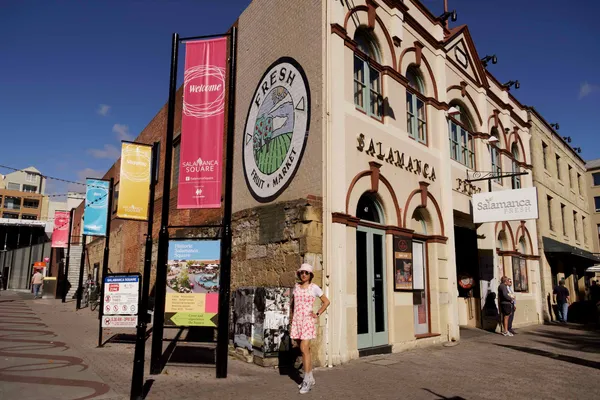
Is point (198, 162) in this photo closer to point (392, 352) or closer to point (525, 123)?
Answer: point (392, 352)

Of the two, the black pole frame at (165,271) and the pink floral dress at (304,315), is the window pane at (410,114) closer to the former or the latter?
the black pole frame at (165,271)

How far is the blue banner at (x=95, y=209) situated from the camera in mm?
18516

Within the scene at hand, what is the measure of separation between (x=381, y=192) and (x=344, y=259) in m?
2.33

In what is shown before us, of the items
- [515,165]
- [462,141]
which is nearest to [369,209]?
[462,141]

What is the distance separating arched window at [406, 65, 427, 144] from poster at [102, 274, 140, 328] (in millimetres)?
7761

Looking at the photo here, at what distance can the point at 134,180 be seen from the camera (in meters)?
15.1

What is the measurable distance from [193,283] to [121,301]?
195 centimetres

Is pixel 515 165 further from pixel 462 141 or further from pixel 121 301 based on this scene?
pixel 121 301

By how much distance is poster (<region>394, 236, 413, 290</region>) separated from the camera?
34.3 ft

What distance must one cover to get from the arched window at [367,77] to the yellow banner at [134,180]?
26.1 feet

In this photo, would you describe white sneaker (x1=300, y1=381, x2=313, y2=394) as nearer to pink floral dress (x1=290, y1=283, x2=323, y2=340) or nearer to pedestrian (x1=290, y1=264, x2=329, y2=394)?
pedestrian (x1=290, y1=264, x2=329, y2=394)

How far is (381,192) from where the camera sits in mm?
10484

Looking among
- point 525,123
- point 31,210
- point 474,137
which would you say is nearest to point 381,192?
point 474,137

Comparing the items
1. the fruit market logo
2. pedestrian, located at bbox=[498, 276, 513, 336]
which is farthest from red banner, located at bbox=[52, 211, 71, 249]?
pedestrian, located at bbox=[498, 276, 513, 336]
